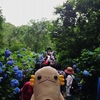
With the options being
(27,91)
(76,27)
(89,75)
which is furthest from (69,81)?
(76,27)

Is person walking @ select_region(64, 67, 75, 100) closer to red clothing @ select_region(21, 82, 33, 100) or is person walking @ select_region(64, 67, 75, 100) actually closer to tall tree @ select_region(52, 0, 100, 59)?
red clothing @ select_region(21, 82, 33, 100)

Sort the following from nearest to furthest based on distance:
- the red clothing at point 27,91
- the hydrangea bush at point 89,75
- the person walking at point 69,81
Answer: the red clothing at point 27,91 < the person walking at point 69,81 < the hydrangea bush at point 89,75

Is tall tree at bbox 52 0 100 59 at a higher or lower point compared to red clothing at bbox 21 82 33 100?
higher

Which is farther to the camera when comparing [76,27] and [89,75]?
[76,27]

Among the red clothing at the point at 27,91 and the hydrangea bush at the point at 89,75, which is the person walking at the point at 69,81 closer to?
the hydrangea bush at the point at 89,75

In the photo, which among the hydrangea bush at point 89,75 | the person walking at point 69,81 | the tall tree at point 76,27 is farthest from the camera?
the tall tree at point 76,27

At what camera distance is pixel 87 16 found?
1611cm

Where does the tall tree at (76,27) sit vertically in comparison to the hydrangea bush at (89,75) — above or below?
above

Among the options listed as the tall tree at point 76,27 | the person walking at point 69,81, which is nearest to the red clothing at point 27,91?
the person walking at point 69,81

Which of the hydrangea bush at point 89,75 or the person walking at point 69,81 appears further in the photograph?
the hydrangea bush at point 89,75

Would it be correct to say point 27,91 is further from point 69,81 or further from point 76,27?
point 76,27

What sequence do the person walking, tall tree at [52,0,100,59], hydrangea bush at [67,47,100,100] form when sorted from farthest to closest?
→ tall tree at [52,0,100,59], hydrangea bush at [67,47,100,100], the person walking

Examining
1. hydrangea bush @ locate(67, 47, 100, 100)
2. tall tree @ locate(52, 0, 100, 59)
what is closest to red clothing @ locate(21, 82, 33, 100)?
hydrangea bush @ locate(67, 47, 100, 100)

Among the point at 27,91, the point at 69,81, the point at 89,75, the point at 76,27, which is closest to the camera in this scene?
the point at 27,91
